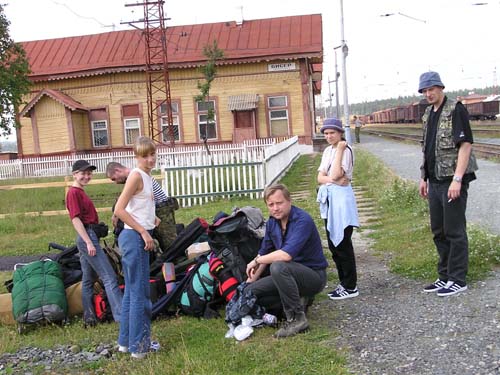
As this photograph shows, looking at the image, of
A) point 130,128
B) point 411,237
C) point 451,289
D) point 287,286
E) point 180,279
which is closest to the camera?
point 287,286

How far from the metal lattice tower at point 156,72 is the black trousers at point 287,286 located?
23069mm

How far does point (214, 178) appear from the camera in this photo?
14508 millimetres

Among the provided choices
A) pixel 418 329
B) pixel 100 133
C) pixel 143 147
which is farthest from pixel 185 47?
pixel 418 329

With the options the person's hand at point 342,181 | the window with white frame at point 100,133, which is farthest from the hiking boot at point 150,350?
the window with white frame at point 100,133

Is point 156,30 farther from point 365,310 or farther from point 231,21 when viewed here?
point 365,310

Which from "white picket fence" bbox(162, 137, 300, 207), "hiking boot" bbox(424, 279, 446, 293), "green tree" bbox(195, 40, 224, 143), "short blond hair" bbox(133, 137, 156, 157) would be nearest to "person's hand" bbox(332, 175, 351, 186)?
"hiking boot" bbox(424, 279, 446, 293)

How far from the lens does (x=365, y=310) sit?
5.03 metres

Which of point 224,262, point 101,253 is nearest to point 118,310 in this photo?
point 101,253

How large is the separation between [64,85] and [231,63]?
9.16m

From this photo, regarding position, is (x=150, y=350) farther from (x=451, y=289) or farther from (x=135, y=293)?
(x=451, y=289)

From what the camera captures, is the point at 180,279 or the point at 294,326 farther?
the point at 180,279

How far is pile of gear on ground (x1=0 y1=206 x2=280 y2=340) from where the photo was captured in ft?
17.2

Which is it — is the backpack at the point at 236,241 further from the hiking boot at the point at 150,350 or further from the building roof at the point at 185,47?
the building roof at the point at 185,47

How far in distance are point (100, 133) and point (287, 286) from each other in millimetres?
26814
